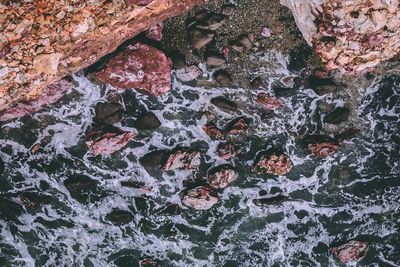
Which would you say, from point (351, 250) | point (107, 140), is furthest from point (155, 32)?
point (351, 250)

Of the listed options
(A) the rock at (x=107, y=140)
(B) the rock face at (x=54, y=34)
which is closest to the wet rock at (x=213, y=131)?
(A) the rock at (x=107, y=140)

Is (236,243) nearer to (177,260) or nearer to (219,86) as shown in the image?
(177,260)

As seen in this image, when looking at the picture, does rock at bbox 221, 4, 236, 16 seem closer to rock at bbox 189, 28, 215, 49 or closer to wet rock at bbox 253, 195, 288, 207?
rock at bbox 189, 28, 215, 49

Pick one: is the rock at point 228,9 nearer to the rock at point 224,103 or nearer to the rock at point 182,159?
the rock at point 224,103

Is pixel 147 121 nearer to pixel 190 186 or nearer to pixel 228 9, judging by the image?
pixel 190 186

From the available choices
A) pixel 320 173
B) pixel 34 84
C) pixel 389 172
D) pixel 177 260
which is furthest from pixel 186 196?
pixel 389 172

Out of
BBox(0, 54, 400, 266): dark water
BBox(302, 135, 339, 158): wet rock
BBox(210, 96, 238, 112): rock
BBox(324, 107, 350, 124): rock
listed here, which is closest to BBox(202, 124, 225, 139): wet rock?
BBox(0, 54, 400, 266): dark water
